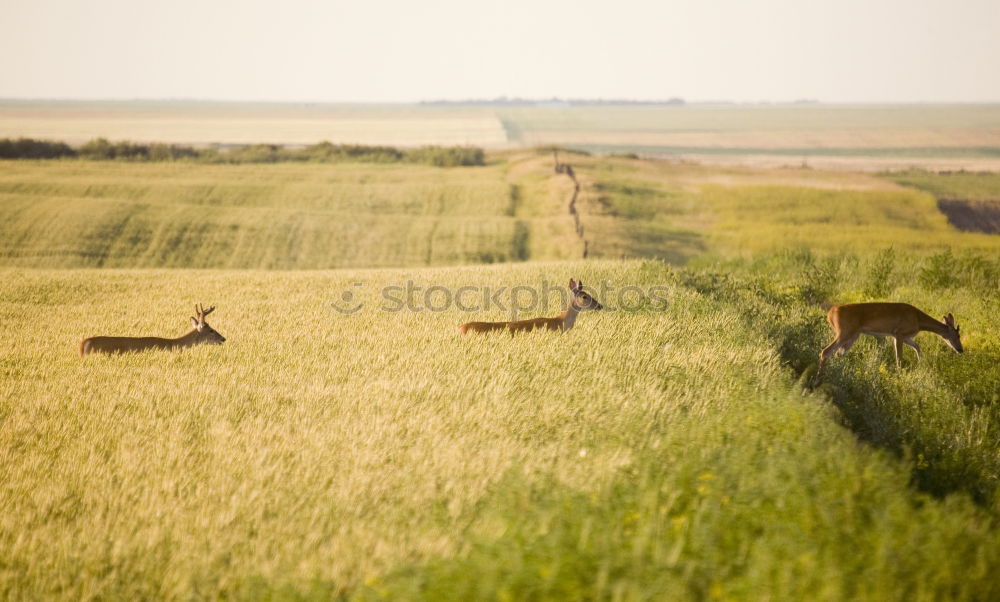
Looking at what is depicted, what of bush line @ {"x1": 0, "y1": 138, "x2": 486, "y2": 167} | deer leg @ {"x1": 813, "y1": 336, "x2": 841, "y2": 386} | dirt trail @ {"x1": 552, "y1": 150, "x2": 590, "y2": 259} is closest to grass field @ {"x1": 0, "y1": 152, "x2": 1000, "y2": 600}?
deer leg @ {"x1": 813, "y1": 336, "x2": 841, "y2": 386}

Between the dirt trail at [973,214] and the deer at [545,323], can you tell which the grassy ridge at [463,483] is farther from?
the dirt trail at [973,214]

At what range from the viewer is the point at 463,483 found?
21.1 feet

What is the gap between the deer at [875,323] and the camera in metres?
13.9

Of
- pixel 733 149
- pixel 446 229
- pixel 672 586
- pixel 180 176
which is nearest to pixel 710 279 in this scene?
pixel 672 586

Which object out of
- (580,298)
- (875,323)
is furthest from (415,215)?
(875,323)

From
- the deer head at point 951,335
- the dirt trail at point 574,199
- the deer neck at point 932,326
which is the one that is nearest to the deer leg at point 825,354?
the deer neck at point 932,326

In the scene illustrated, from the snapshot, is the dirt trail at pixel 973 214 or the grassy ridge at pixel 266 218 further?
the dirt trail at pixel 973 214

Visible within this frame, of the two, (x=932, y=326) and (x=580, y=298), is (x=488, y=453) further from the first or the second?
(x=932, y=326)

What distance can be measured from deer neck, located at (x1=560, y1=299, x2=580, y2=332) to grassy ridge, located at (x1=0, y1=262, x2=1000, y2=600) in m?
1.86

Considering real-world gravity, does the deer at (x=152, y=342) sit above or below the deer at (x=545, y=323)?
below

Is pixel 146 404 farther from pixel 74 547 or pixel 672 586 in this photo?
pixel 672 586

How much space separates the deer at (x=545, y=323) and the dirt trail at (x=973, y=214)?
52.8m

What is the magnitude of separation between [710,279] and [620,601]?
17.3 m

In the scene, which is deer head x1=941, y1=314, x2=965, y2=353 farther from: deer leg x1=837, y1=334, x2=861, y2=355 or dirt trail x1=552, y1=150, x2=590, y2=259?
dirt trail x1=552, y1=150, x2=590, y2=259
